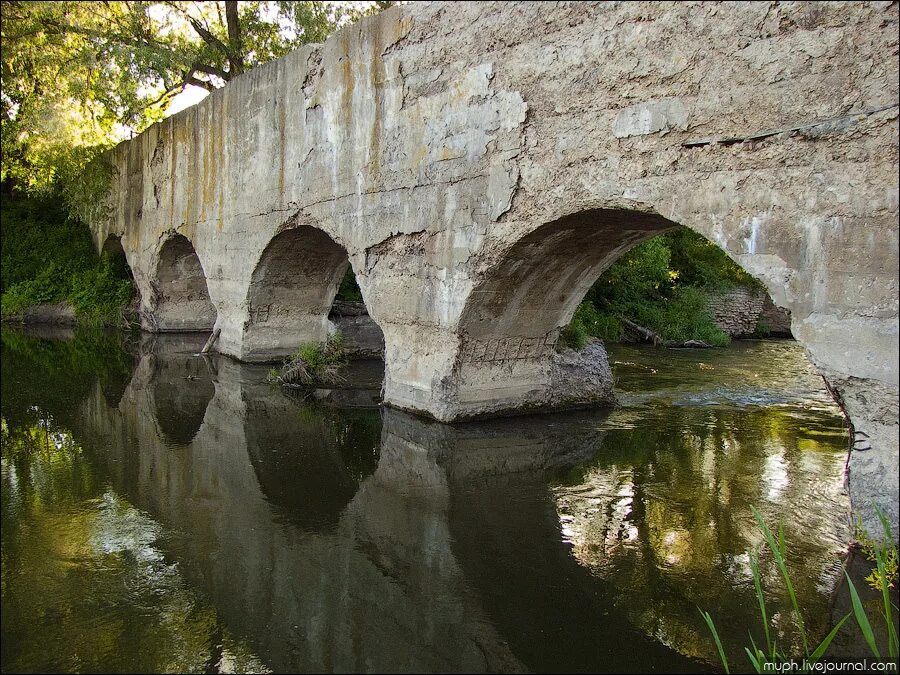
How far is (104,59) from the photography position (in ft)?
46.1

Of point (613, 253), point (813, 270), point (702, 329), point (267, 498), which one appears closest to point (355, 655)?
point (267, 498)

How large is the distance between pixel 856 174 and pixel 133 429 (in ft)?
20.7

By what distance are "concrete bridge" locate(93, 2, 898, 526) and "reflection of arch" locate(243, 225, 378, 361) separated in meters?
0.03

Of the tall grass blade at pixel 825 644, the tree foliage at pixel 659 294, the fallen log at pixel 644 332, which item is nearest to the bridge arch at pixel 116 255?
the tree foliage at pixel 659 294

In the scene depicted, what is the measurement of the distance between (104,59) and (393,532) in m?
12.9

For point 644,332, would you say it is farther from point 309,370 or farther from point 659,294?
point 309,370

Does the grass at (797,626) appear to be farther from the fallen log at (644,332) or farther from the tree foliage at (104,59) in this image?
the tree foliage at (104,59)

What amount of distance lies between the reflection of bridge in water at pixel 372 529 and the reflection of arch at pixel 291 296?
8.64ft

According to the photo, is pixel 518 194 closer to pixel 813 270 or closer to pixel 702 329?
pixel 813 270

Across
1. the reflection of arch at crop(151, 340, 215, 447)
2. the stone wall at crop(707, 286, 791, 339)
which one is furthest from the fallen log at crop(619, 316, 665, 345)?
the reflection of arch at crop(151, 340, 215, 447)

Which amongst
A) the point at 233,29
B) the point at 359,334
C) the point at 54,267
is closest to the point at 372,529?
the point at 359,334

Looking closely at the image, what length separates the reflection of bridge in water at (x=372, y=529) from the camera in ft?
11.2

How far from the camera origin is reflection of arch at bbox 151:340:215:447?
A: 7219 millimetres

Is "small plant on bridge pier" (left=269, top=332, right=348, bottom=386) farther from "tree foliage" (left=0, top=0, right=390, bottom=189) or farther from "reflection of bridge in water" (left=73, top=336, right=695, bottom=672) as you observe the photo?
"tree foliage" (left=0, top=0, right=390, bottom=189)
